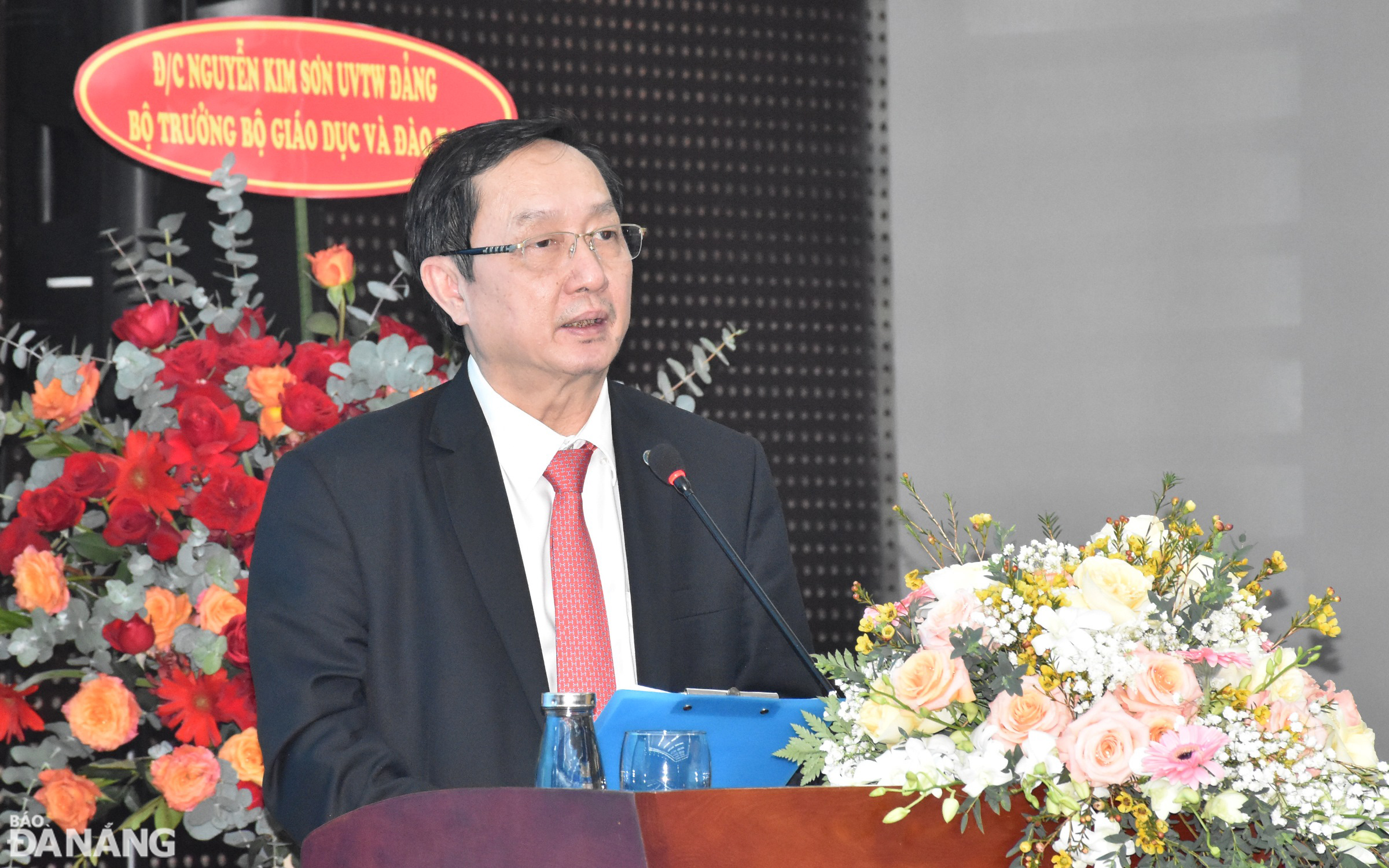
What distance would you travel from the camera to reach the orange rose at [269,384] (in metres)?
2.73

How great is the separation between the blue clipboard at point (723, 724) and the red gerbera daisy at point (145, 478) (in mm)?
1415

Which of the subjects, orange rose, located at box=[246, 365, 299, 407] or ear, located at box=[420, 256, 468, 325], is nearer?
ear, located at box=[420, 256, 468, 325]

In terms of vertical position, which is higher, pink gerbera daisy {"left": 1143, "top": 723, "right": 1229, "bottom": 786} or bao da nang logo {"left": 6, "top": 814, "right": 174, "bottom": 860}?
pink gerbera daisy {"left": 1143, "top": 723, "right": 1229, "bottom": 786}

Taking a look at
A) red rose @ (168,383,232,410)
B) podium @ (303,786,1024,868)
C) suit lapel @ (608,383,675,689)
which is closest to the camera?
podium @ (303,786,1024,868)

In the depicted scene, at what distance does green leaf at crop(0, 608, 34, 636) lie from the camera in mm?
2732

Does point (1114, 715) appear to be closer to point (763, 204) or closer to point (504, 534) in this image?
point (504, 534)

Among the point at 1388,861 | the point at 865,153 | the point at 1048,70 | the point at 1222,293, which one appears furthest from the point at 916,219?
the point at 1388,861

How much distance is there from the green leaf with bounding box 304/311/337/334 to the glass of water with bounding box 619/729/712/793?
178cm

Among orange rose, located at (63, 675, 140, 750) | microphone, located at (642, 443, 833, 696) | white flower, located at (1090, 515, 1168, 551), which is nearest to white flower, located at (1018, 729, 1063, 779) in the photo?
white flower, located at (1090, 515, 1168, 551)

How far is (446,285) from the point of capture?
237 centimetres

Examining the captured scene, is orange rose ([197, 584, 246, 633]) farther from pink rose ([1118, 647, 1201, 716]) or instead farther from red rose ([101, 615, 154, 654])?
pink rose ([1118, 647, 1201, 716])

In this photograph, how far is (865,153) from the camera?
13.2 feet

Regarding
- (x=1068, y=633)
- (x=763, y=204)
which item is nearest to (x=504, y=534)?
(x=1068, y=633)

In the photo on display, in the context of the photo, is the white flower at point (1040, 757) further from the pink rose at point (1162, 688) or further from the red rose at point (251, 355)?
the red rose at point (251, 355)
